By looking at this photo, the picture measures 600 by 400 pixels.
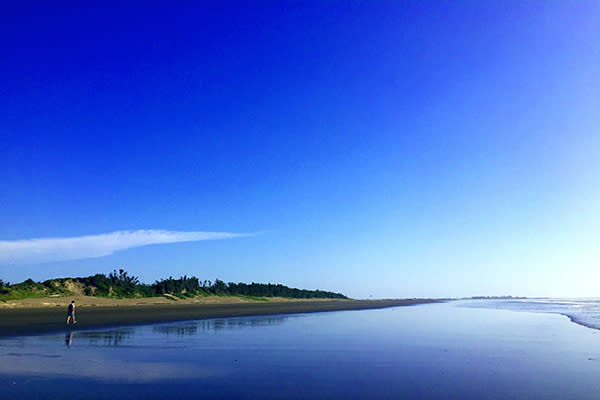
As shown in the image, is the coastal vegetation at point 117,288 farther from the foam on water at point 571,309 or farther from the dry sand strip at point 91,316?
the foam on water at point 571,309

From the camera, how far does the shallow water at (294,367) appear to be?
11.7 m

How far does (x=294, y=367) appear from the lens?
15.4 metres

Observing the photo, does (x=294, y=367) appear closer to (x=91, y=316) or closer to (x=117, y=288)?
(x=91, y=316)

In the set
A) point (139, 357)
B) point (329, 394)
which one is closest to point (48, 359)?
point (139, 357)

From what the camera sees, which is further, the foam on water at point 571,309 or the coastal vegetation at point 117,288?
the coastal vegetation at point 117,288

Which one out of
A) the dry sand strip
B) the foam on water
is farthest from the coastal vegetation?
the foam on water

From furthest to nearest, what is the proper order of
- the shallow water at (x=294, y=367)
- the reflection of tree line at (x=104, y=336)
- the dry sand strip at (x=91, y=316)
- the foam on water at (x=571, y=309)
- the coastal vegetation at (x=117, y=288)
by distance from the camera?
1. the coastal vegetation at (x=117, y=288)
2. the foam on water at (x=571, y=309)
3. the dry sand strip at (x=91, y=316)
4. the reflection of tree line at (x=104, y=336)
5. the shallow water at (x=294, y=367)

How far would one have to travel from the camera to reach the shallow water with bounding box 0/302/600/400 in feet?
38.5

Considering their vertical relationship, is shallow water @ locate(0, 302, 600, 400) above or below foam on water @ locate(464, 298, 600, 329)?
above

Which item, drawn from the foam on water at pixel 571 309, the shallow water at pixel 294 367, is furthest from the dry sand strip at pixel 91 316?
the foam on water at pixel 571 309

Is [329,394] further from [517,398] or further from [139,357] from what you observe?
[139,357]

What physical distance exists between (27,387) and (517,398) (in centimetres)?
1246

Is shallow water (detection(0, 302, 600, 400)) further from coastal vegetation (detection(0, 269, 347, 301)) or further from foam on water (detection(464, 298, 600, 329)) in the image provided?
coastal vegetation (detection(0, 269, 347, 301))

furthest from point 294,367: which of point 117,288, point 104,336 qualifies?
point 117,288
